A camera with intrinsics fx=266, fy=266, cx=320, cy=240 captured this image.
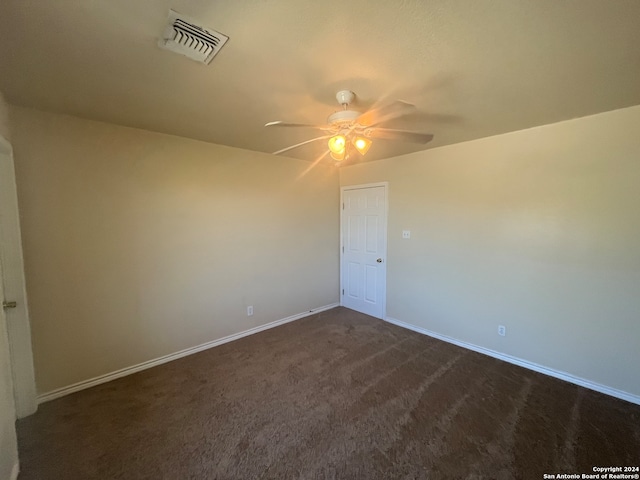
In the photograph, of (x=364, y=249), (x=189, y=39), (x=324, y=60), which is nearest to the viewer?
(x=189, y=39)

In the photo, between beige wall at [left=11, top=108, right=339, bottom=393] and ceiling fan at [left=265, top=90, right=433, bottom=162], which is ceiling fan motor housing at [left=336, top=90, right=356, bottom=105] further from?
beige wall at [left=11, top=108, right=339, bottom=393]

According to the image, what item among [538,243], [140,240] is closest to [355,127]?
[538,243]

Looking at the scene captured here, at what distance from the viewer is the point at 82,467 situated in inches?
65.9

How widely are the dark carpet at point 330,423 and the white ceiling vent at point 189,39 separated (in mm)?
2469

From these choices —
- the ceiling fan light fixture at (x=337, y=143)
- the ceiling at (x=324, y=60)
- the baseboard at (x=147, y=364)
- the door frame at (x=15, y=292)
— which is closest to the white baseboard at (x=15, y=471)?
the door frame at (x=15, y=292)

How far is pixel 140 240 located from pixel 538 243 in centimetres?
401

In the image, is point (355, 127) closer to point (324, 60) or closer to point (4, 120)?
point (324, 60)

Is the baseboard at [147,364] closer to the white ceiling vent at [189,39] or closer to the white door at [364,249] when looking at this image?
the white door at [364,249]

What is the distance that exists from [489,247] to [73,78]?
3.89 meters

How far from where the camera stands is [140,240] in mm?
2713

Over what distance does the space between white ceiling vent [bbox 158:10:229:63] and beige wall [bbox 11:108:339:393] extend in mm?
1610

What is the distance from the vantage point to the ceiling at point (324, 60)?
1.21m

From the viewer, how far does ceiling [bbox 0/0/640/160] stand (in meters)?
1.21

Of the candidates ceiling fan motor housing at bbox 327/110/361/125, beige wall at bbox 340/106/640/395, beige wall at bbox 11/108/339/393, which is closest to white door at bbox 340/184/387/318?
beige wall at bbox 340/106/640/395
